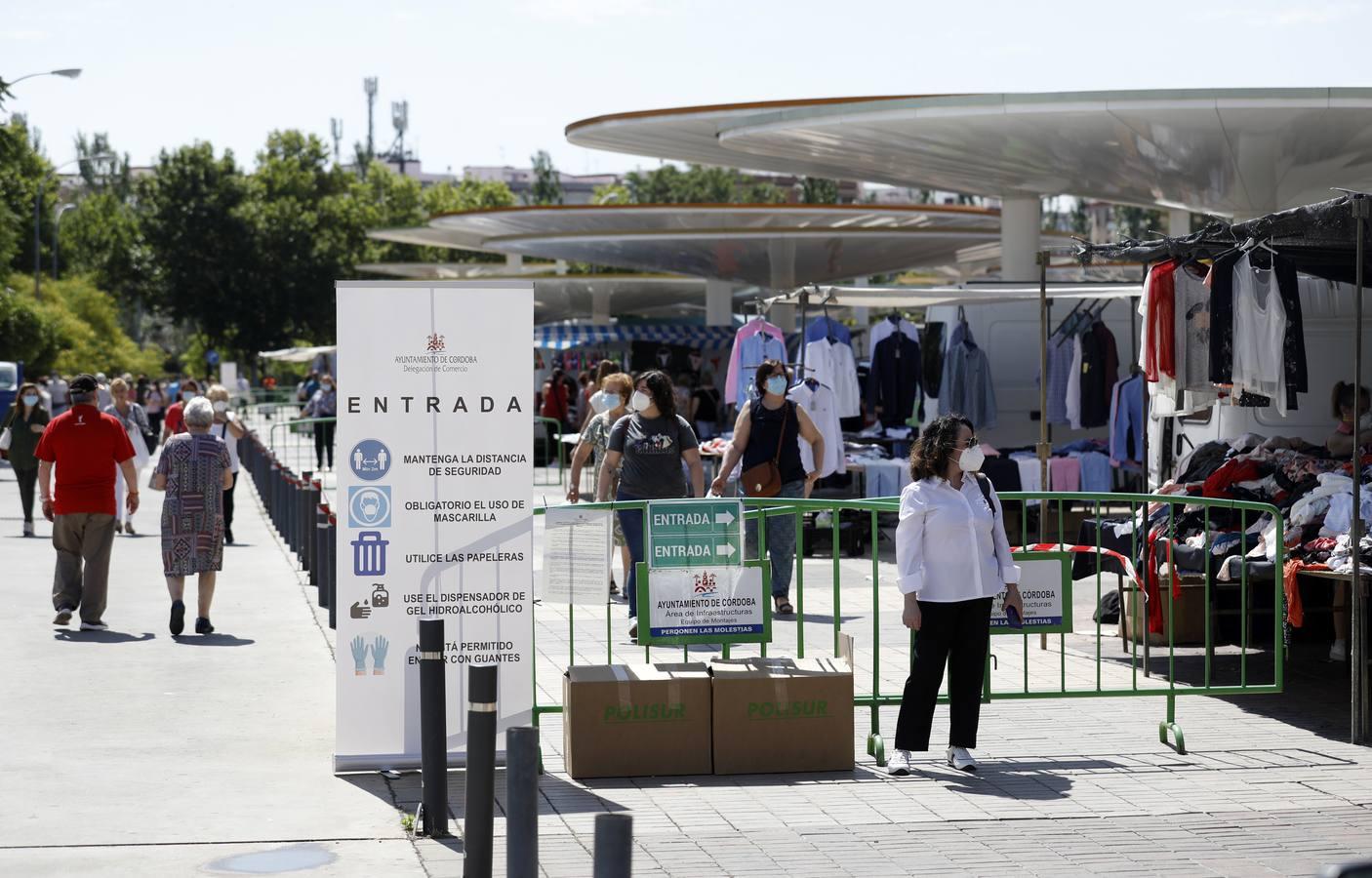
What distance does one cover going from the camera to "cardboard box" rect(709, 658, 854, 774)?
26.2ft

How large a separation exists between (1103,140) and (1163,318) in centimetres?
1006

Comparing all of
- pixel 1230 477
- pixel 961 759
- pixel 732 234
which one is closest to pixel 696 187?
pixel 732 234

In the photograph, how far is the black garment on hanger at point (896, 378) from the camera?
20.8 meters

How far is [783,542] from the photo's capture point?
12992mm

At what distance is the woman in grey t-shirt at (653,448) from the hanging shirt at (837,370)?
7.27 meters

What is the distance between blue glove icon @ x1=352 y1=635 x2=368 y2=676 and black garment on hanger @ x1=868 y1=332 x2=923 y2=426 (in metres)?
13.6

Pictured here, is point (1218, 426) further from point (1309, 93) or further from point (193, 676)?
point (193, 676)

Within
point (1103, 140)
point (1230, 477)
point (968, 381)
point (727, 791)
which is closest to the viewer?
point (727, 791)

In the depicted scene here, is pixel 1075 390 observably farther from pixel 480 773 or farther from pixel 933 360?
pixel 480 773

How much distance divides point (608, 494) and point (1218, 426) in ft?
15.3

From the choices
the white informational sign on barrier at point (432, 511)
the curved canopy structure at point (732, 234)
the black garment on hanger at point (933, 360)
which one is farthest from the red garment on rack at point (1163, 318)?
the curved canopy structure at point (732, 234)

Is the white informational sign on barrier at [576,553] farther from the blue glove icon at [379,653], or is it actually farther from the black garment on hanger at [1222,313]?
the black garment on hanger at [1222,313]

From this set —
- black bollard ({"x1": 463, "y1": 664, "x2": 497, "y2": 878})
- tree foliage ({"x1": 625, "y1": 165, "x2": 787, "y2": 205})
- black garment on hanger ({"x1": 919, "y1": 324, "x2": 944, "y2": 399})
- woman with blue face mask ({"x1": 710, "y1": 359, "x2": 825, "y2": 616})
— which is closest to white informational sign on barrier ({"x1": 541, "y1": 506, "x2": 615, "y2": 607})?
black bollard ({"x1": 463, "y1": 664, "x2": 497, "y2": 878})

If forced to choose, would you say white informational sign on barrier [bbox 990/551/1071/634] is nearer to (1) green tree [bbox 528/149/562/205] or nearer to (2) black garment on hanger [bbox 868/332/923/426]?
(2) black garment on hanger [bbox 868/332/923/426]
